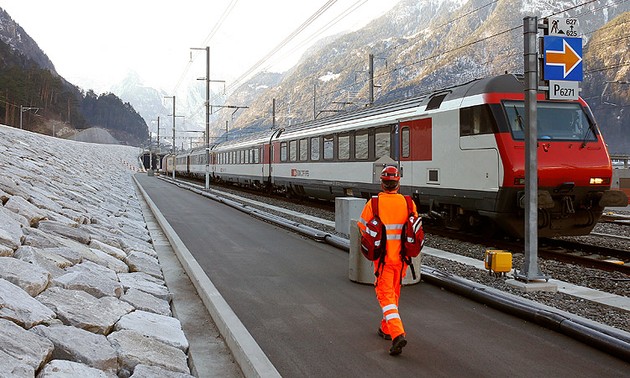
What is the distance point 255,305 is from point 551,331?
3.48m

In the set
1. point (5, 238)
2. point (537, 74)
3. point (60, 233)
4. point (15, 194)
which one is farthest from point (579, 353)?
point (15, 194)

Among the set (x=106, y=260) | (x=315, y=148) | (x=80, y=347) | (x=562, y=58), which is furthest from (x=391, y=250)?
(x=315, y=148)

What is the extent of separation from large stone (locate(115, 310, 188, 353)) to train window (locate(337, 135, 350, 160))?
47.4 feet

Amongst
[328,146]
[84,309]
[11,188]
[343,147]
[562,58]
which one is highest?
[562,58]

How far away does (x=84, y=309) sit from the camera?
5.21 m

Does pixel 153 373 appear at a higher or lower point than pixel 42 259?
lower

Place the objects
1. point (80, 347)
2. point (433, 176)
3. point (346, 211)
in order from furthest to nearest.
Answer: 1. point (433, 176)
2. point (346, 211)
3. point (80, 347)

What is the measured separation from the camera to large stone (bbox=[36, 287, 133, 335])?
4.91 metres

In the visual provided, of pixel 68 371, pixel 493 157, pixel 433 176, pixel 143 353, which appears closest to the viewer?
pixel 68 371

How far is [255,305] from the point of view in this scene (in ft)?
24.3

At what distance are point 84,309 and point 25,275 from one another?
595mm

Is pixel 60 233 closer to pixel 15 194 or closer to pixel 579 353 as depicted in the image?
pixel 15 194

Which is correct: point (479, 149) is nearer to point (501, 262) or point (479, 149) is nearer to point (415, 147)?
point (415, 147)

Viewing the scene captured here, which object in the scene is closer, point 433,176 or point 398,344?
point 398,344
